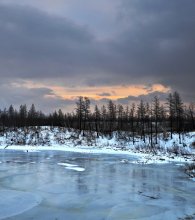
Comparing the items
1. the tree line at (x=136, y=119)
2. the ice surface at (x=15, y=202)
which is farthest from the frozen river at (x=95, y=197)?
the tree line at (x=136, y=119)

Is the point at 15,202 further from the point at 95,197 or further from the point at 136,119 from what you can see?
the point at 136,119

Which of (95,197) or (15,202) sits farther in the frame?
(95,197)

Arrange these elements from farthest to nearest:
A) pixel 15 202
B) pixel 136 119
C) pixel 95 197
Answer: pixel 136 119 < pixel 95 197 < pixel 15 202

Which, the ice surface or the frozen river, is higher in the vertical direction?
the ice surface

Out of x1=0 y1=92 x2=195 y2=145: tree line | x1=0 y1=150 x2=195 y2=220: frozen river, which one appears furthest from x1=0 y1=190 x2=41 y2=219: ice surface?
x1=0 y1=92 x2=195 y2=145: tree line

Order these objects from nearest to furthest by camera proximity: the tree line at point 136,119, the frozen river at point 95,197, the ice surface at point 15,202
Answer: the frozen river at point 95,197 < the ice surface at point 15,202 < the tree line at point 136,119

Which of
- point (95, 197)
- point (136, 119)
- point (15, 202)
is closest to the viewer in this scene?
point (15, 202)

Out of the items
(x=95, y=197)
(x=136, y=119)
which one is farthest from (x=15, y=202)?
(x=136, y=119)

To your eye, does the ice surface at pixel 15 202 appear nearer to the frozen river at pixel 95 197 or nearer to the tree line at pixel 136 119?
the frozen river at pixel 95 197

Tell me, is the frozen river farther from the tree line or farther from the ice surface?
the tree line

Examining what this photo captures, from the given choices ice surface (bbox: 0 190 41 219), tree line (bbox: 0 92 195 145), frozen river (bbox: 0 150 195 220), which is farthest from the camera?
tree line (bbox: 0 92 195 145)

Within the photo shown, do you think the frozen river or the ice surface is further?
the ice surface

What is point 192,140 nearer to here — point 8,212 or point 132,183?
point 132,183

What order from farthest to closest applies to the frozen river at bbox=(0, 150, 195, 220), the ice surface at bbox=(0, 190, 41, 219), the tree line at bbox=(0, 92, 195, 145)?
1. the tree line at bbox=(0, 92, 195, 145)
2. the ice surface at bbox=(0, 190, 41, 219)
3. the frozen river at bbox=(0, 150, 195, 220)
